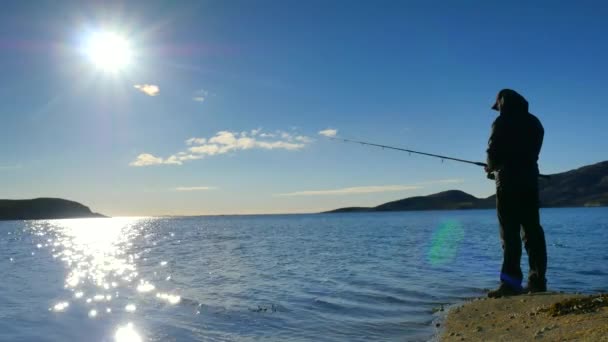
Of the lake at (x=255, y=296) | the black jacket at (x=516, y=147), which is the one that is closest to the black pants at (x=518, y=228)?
the black jacket at (x=516, y=147)

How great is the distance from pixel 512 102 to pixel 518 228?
2.82 meters

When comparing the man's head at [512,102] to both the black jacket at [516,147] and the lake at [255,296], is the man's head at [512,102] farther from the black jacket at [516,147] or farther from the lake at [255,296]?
the lake at [255,296]

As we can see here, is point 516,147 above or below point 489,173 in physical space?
above

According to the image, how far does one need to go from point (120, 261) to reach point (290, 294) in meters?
17.6

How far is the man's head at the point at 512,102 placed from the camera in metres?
10.7

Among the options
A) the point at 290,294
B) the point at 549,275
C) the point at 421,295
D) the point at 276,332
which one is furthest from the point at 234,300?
the point at 549,275

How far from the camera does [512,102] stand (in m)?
10.7

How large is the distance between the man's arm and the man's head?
318 millimetres

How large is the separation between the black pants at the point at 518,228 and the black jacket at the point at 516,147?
0.79 feet

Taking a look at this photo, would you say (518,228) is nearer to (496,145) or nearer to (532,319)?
(496,145)

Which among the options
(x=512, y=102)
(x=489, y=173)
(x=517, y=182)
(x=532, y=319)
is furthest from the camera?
(x=489, y=173)

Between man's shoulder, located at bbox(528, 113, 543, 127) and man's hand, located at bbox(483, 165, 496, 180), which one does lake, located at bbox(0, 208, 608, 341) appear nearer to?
man's hand, located at bbox(483, 165, 496, 180)

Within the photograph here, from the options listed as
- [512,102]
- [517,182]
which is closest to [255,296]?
[517,182]

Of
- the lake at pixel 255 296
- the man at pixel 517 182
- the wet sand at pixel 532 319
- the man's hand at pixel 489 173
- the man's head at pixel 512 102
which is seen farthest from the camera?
the lake at pixel 255 296
